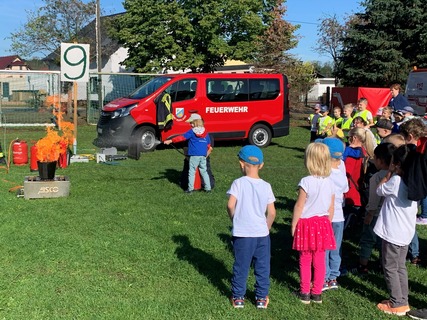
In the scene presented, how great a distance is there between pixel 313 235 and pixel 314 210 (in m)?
0.21

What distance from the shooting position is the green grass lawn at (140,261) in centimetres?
395

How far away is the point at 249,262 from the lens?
3904 mm

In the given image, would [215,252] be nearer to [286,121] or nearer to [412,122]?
[412,122]

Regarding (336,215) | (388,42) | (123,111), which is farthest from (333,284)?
(388,42)

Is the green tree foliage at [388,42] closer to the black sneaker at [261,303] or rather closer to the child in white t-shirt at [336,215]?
the child in white t-shirt at [336,215]

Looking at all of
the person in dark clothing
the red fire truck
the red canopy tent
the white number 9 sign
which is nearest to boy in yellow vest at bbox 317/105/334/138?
the person in dark clothing

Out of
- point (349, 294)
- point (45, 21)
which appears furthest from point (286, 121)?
point (45, 21)

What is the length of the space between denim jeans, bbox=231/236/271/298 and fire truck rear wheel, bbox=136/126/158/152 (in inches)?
394

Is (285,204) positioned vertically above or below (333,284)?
above

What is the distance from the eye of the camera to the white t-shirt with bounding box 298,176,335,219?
12.9ft

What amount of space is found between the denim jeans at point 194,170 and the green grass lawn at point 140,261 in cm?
25

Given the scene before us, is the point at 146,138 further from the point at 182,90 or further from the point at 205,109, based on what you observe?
the point at 205,109

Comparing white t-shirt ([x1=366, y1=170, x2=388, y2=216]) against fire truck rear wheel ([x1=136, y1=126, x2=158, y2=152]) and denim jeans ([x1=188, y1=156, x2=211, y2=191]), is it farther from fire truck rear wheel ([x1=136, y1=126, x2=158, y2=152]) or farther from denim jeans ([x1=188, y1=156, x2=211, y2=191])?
fire truck rear wheel ([x1=136, y1=126, x2=158, y2=152])

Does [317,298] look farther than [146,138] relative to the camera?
No
